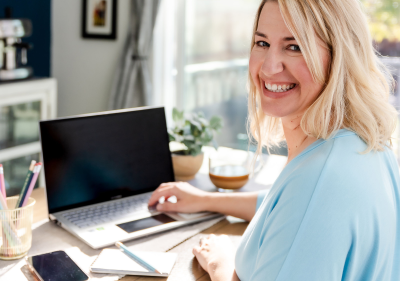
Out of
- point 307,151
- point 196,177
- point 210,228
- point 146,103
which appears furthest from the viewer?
point 146,103

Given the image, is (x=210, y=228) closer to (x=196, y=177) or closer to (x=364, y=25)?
(x=196, y=177)

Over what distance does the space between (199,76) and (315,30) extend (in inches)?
97.4

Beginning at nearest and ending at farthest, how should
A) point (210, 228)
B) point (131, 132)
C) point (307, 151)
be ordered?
point (307, 151) < point (210, 228) < point (131, 132)

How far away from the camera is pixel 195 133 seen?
1.55 m

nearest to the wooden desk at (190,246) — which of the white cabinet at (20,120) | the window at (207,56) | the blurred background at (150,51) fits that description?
the white cabinet at (20,120)

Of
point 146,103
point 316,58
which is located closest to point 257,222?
point 316,58

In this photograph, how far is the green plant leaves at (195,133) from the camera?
154 cm

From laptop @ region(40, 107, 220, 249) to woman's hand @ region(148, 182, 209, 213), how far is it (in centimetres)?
2

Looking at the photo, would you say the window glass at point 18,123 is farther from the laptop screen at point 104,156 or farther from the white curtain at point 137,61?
the laptop screen at point 104,156

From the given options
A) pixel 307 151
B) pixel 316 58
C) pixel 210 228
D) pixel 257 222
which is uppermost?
pixel 316 58

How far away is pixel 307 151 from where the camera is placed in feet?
2.63

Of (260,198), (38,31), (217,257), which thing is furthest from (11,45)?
(217,257)

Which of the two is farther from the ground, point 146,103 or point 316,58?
point 316,58

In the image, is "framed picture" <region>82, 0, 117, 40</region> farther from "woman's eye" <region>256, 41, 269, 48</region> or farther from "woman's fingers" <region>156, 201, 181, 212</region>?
"woman's eye" <region>256, 41, 269, 48</region>
